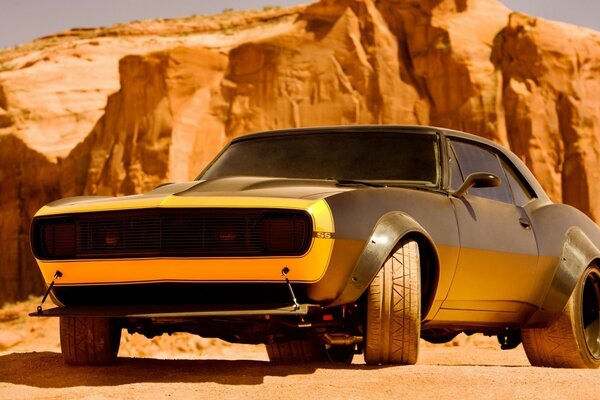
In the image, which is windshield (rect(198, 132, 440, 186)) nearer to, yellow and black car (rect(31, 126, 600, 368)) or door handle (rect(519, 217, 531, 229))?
yellow and black car (rect(31, 126, 600, 368))

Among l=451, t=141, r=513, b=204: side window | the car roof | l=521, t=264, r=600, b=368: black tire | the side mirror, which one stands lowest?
l=521, t=264, r=600, b=368: black tire

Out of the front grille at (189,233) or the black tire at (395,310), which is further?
the black tire at (395,310)

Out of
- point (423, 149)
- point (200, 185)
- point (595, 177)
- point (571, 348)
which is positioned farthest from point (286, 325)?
point (595, 177)

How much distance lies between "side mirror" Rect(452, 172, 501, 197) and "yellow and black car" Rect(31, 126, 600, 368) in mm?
11

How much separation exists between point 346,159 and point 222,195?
1.28 m

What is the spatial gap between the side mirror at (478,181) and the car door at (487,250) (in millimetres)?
71

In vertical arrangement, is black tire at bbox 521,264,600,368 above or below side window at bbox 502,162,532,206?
below

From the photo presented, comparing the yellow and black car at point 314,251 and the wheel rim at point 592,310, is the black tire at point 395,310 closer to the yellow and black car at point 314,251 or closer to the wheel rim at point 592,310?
the yellow and black car at point 314,251

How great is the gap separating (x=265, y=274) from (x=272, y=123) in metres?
20.8

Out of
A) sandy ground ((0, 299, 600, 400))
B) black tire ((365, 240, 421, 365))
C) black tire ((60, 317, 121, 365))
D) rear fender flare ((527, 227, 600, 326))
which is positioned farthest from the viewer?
rear fender flare ((527, 227, 600, 326))

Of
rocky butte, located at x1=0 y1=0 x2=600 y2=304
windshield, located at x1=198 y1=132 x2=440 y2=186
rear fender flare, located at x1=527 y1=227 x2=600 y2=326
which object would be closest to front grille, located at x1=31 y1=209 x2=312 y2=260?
windshield, located at x1=198 y1=132 x2=440 y2=186

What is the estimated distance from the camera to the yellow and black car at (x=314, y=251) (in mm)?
5613

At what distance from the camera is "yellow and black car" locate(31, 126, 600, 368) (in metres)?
5.61

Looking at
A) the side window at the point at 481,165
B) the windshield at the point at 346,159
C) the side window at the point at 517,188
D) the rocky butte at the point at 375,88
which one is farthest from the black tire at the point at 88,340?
the rocky butte at the point at 375,88
